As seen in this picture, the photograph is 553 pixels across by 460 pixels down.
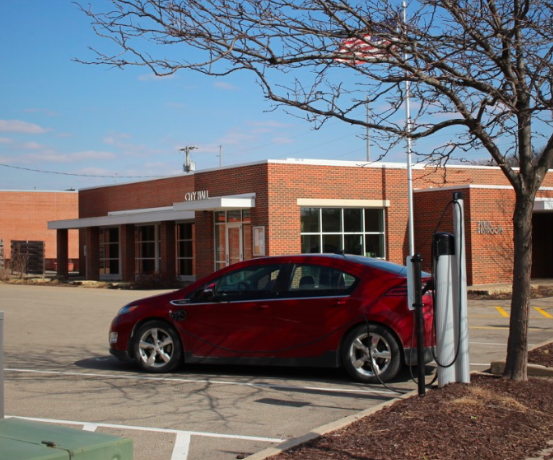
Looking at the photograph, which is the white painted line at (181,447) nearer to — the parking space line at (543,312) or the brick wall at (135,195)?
the parking space line at (543,312)

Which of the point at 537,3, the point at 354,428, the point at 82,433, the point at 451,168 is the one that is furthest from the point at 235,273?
the point at 451,168

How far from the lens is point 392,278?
9070mm

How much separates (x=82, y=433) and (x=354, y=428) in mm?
3570

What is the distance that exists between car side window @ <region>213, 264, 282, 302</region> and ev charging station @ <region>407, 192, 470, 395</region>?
8.16ft

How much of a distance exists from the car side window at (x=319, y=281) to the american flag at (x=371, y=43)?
2686 millimetres

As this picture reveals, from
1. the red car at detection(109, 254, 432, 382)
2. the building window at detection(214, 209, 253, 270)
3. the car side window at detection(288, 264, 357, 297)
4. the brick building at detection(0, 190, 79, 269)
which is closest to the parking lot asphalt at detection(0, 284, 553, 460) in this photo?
the red car at detection(109, 254, 432, 382)

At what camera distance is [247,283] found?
31.6 feet

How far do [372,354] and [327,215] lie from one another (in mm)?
19147

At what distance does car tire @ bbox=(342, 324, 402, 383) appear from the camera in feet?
28.5

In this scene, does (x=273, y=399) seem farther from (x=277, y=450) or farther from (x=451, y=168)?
(x=451, y=168)

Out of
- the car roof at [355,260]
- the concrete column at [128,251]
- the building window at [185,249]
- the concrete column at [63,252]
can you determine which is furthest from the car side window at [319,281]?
the concrete column at [63,252]

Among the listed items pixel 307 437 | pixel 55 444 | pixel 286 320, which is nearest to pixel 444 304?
pixel 286 320

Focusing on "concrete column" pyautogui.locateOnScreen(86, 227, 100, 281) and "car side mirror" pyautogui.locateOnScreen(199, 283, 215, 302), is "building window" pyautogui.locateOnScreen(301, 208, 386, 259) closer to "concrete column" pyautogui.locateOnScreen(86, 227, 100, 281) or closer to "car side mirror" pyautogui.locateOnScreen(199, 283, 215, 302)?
"concrete column" pyautogui.locateOnScreen(86, 227, 100, 281)

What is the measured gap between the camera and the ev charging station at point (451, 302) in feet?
24.8
